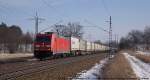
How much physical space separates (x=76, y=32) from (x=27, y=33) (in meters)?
43.5

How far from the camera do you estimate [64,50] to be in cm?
5738

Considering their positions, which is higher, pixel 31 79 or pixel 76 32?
pixel 76 32

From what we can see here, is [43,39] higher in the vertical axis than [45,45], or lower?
higher

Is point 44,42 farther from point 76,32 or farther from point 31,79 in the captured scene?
point 76,32

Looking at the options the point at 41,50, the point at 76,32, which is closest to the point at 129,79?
the point at 41,50

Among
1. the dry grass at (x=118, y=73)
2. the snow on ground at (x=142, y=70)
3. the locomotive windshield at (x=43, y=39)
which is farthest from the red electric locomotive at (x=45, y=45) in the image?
the dry grass at (x=118, y=73)

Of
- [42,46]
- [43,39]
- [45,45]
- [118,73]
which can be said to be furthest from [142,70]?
[43,39]

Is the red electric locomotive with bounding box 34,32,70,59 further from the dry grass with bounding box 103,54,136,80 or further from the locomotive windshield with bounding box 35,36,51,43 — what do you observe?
the dry grass with bounding box 103,54,136,80

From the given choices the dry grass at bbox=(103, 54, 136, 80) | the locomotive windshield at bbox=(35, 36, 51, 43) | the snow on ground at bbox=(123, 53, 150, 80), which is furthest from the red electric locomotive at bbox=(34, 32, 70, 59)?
the dry grass at bbox=(103, 54, 136, 80)

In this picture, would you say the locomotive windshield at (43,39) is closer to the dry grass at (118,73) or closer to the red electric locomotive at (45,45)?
the red electric locomotive at (45,45)

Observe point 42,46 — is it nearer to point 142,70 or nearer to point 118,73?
point 142,70

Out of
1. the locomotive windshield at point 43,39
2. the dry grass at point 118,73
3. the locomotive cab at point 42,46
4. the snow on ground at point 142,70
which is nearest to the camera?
the dry grass at point 118,73

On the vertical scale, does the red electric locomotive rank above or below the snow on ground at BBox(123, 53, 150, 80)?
above

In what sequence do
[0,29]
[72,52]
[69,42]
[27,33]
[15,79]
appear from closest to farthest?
[15,79]
[69,42]
[72,52]
[0,29]
[27,33]
